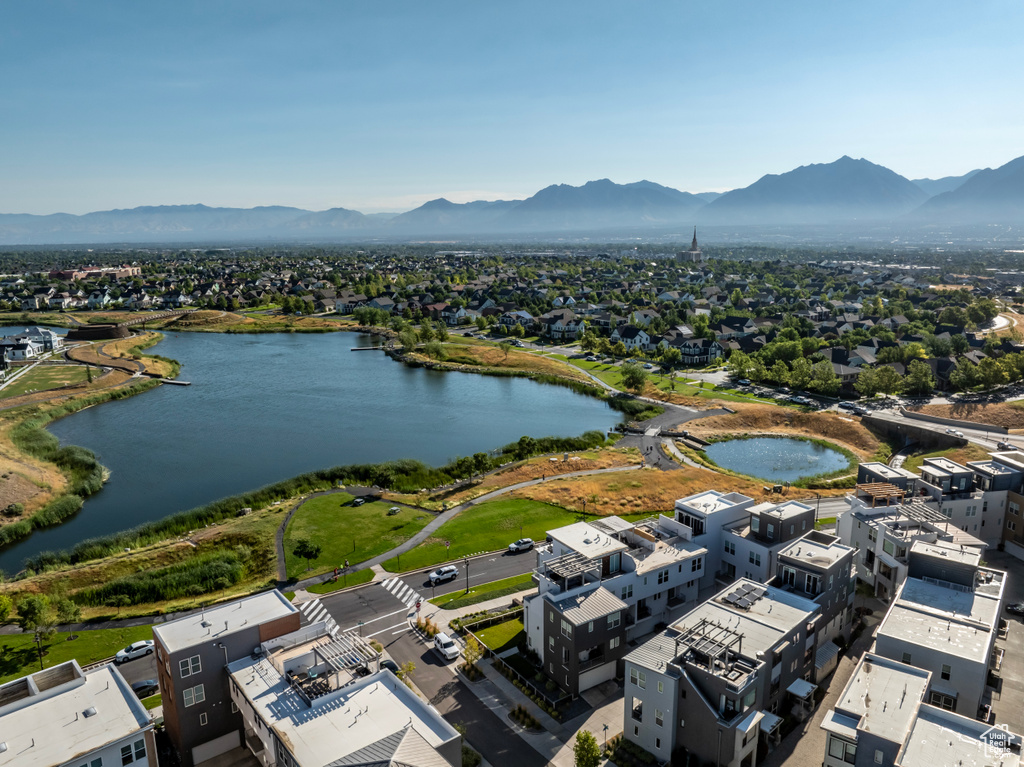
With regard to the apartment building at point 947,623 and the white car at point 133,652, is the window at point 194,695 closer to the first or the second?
the white car at point 133,652

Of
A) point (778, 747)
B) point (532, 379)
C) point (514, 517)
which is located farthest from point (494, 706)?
point (532, 379)

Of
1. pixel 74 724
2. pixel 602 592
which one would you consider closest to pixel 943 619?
pixel 602 592

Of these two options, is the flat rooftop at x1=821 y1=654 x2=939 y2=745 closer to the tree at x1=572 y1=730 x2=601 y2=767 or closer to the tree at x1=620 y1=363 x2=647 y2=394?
the tree at x1=572 y1=730 x2=601 y2=767

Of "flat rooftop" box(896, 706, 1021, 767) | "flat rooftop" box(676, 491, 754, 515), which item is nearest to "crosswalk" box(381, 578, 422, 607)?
"flat rooftop" box(676, 491, 754, 515)

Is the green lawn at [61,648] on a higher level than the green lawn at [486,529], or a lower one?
higher

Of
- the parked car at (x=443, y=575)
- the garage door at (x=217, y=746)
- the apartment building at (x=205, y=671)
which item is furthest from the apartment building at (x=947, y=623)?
the garage door at (x=217, y=746)

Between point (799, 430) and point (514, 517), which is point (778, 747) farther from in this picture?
point (799, 430)
